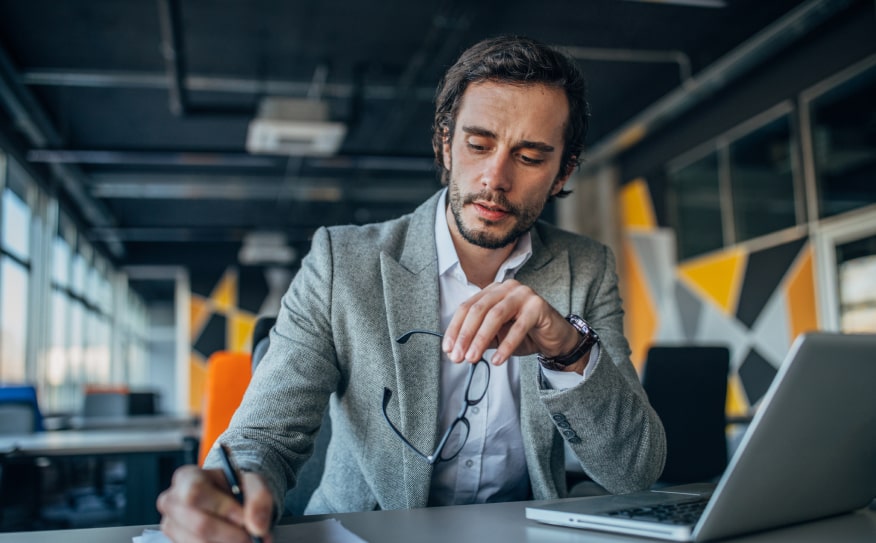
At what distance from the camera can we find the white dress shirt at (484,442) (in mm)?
1471

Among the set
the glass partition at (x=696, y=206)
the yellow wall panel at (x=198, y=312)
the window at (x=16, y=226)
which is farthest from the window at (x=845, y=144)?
the yellow wall panel at (x=198, y=312)

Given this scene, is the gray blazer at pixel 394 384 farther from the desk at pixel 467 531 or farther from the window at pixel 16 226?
the window at pixel 16 226

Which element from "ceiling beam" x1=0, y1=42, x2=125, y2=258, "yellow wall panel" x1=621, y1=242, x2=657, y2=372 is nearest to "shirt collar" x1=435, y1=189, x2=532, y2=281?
"ceiling beam" x1=0, y1=42, x2=125, y2=258

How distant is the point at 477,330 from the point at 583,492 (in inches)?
30.7

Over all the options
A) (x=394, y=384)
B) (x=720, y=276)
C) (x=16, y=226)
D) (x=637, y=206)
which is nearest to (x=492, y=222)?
(x=394, y=384)

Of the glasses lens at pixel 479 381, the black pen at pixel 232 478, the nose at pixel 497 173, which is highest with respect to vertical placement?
the nose at pixel 497 173

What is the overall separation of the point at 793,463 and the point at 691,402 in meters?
2.45

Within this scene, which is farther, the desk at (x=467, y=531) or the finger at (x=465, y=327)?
the finger at (x=465, y=327)

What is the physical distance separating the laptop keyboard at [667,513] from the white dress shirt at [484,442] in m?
0.50

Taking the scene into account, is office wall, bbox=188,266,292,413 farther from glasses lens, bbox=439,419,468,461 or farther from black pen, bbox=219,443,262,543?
black pen, bbox=219,443,262,543

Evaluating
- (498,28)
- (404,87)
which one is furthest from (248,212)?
(498,28)

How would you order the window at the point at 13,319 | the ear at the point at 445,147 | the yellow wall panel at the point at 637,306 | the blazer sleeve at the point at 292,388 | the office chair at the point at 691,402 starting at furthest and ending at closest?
the yellow wall panel at the point at 637,306 → the window at the point at 13,319 → the office chair at the point at 691,402 → the ear at the point at 445,147 → the blazer sleeve at the point at 292,388

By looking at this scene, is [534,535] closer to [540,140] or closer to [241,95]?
[540,140]

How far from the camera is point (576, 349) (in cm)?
118
